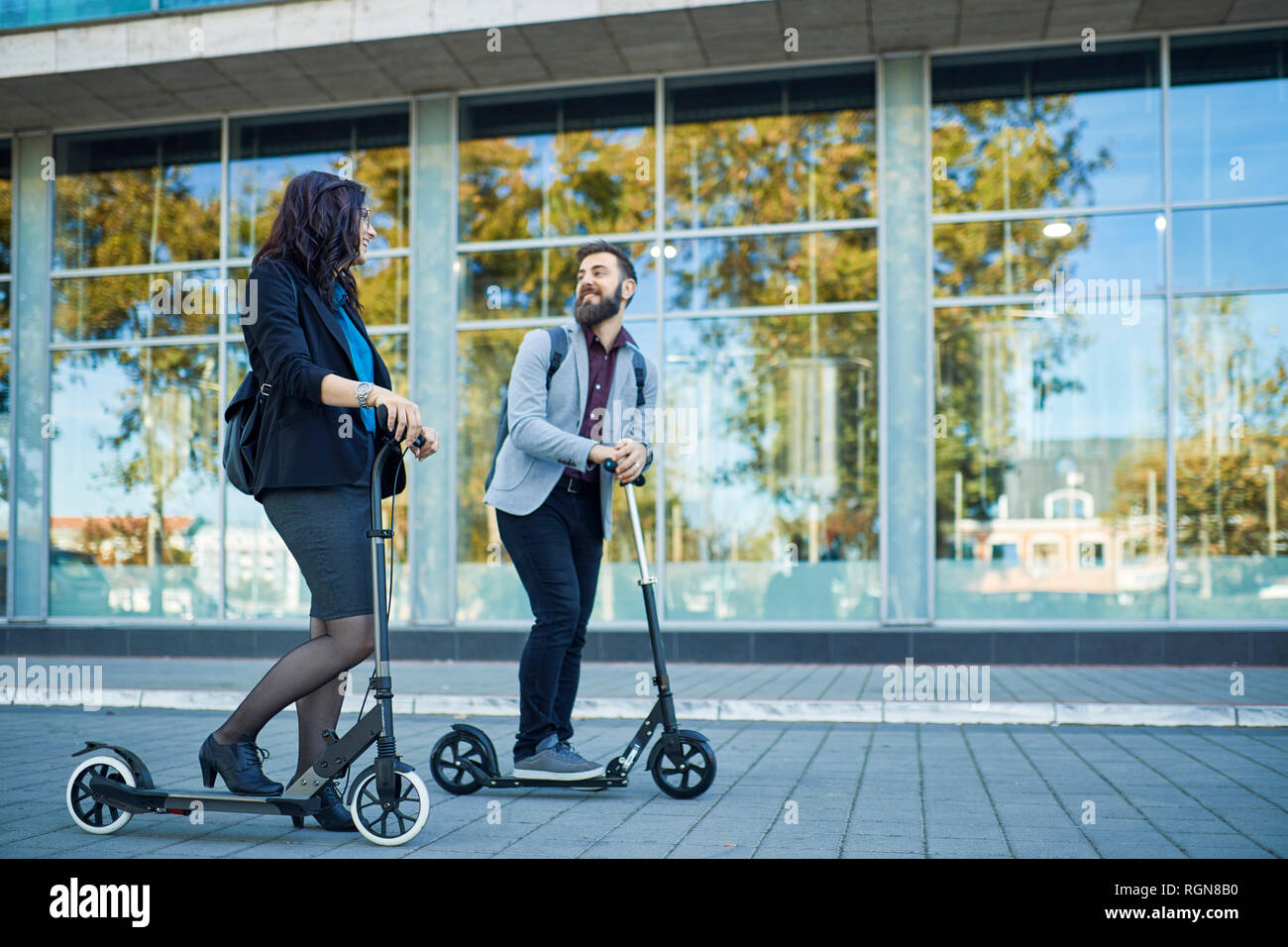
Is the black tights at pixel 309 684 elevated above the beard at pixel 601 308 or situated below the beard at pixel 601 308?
below

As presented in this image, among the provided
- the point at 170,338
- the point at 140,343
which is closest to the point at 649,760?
the point at 170,338

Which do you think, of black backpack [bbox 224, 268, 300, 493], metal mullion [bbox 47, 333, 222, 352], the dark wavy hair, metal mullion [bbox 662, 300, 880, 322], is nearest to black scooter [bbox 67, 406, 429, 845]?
black backpack [bbox 224, 268, 300, 493]

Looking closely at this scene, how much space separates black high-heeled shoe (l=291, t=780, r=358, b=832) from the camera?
383 cm

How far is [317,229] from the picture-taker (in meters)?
4.01

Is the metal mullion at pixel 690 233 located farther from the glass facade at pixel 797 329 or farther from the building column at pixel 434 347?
the building column at pixel 434 347

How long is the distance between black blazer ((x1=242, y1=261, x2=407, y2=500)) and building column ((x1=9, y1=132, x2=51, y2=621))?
10.8 m

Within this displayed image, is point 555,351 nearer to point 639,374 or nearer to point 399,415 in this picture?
point 639,374

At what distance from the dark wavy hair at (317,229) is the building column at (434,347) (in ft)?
26.6

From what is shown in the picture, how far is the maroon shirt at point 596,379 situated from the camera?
197 inches

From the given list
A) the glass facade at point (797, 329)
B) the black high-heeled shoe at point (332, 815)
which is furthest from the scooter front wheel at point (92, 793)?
the glass facade at point (797, 329)

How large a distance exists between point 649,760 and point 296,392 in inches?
77.0
